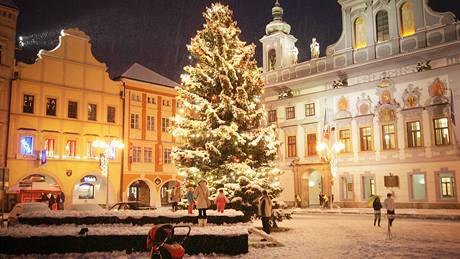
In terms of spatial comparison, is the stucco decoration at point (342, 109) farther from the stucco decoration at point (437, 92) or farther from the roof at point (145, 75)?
the roof at point (145, 75)

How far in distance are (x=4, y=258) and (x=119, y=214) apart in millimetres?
5624

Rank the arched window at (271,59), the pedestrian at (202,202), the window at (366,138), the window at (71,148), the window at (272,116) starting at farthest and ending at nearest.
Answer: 1. the arched window at (271,59)
2. the window at (272,116)
3. the window at (71,148)
4. the window at (366,138)
5. the pedestrian at (202,202)

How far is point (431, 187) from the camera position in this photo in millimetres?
34906

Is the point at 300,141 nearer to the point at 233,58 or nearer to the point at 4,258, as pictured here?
the point at 233,58

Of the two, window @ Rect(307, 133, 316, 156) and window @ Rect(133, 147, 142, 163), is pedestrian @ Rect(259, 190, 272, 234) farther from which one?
window @ Rect(133, 147, 142, 163)

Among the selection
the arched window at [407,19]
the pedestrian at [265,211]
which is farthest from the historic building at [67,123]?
the arched window at [407,19]

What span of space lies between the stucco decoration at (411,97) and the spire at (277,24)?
16647 mm

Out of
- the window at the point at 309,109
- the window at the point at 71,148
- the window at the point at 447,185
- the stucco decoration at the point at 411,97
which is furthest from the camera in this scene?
the window at the point at 309,109

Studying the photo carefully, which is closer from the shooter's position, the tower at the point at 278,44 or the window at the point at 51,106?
the window at the point at 51,106

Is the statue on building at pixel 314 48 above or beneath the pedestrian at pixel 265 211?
above

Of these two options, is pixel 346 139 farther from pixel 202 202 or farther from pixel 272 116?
pixel 202 202

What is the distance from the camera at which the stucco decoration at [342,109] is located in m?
40.9

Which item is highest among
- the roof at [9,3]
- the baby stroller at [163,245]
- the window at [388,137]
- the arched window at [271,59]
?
the roof at [9,3]

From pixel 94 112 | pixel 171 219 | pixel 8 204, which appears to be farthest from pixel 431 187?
pixel 8 204
